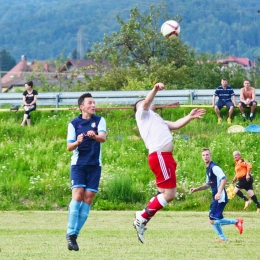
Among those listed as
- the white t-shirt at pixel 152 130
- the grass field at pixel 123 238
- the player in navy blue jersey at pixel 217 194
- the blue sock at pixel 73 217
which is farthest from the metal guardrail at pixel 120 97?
the blue sock at pixel 73 217

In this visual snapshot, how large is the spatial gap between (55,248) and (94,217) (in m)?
6.52

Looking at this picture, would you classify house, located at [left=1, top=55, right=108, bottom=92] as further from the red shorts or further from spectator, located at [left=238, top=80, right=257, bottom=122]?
the red shorts

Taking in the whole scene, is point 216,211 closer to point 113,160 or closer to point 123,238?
point 123,238

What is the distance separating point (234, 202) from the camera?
20.5 meters

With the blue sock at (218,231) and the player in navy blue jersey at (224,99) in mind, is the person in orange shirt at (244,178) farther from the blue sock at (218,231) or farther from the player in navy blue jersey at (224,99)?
the blue sock at (218,231)

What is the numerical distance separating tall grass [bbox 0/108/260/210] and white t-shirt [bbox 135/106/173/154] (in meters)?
9.70

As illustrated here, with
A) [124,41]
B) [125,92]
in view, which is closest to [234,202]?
[125,92]

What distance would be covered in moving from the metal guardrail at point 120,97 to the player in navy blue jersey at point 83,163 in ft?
52.9

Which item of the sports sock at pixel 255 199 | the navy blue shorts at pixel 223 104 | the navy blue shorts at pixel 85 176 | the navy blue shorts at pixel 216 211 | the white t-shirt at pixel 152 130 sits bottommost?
the sports sock at pixel 255 199

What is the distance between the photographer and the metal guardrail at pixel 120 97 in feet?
89.8

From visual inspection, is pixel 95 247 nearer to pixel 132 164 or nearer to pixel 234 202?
pixel 234 202

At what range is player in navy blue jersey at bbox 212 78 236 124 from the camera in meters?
25.0

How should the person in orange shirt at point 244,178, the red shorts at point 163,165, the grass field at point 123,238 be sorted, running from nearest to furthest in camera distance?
1. the red shorts at point 163,165
2. the grass field at point 123,238
3. the person in orange shirt at point 244,178

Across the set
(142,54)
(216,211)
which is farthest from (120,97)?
(142,54)
